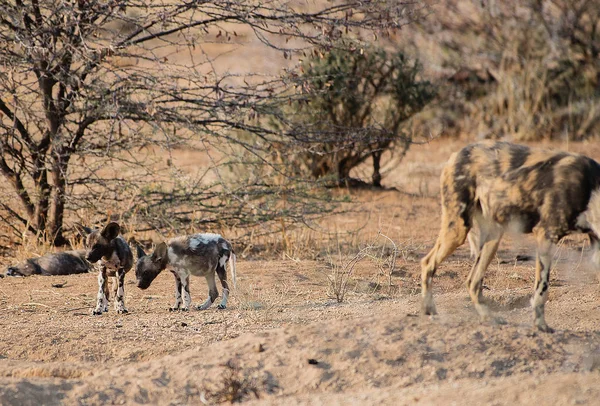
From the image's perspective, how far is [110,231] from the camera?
23.9 ft

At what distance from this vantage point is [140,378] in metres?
5.34

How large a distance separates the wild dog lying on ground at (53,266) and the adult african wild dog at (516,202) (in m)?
4.47

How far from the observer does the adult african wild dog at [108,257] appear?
7.27 meters

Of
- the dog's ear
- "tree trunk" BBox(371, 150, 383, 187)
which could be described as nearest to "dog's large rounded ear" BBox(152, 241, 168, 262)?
the dog's ear

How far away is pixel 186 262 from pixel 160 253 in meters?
0.22

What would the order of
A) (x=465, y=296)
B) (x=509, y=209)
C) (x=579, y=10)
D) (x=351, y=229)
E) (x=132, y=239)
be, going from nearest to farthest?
(x=509, y=209), (x=465, y=296), (x=132, y=239), (x=351, y=229), (x=579, y=10)

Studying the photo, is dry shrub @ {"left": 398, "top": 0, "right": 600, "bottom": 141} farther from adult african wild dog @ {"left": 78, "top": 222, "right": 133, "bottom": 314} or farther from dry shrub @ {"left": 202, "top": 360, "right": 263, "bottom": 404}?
dry shrub @ {"left": 202, "top": 360, "right": 263, "bottom": 404}

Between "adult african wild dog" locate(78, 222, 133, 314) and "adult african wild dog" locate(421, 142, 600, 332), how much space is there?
98.8 inches

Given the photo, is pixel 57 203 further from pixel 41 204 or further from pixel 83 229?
pixel 83 229

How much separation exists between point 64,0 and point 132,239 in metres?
2.72

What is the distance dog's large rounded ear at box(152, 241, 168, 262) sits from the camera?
7402 mm

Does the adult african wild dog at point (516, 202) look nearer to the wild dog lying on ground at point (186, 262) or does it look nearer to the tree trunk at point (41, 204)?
the wild dog lying on ground at point (186, 262)

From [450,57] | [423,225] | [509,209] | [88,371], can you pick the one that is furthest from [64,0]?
[450,57]

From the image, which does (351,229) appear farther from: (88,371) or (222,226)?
(88,371)
